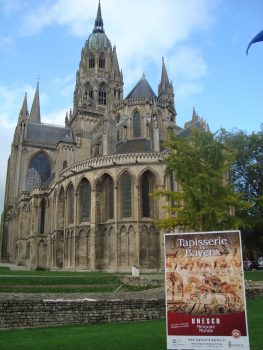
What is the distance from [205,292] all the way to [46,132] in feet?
207

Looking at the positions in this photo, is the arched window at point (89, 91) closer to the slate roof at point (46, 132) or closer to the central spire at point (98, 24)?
the slate roof at point (46, 132)

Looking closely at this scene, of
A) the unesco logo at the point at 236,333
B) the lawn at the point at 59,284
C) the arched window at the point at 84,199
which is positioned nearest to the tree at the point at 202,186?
the lawn at the point at 59,284

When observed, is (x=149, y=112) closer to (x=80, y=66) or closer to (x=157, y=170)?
(x=157, y=170)

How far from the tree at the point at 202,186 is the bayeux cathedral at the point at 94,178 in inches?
126

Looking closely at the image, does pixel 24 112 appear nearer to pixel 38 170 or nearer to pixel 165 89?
pixel 38 170

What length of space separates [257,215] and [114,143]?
17767 mm

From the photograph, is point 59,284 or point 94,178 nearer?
point 59,284

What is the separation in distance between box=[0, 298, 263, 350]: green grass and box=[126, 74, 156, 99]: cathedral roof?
41.6 m

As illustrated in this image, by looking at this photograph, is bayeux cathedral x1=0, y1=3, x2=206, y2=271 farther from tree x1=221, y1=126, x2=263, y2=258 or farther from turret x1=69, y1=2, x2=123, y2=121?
tree x1=221, y1=126, x2=263, y2=258

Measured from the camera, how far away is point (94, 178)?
127ft

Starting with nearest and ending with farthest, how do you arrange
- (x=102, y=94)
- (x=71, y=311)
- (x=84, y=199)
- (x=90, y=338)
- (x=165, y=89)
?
(x=90, y=338), (x=71, y=311), (x=84, y=199), (x=165, y=89), (x=102, y=94)

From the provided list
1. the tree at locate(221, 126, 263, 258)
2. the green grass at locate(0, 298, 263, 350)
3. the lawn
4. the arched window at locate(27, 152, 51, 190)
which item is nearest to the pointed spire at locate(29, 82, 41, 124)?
the arched window at locate(27, 152, 51, 190)

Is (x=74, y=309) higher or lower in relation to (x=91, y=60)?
lower

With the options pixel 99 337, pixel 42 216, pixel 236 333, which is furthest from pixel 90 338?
pixel 42 216
